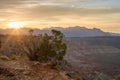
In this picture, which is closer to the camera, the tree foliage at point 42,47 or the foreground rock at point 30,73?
the foreground rock at point 30,73

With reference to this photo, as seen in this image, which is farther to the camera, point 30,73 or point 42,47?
point 42,47

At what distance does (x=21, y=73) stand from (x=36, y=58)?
→ 328 inches

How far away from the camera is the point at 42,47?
26.1 meters

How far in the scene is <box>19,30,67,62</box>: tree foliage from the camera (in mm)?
23891

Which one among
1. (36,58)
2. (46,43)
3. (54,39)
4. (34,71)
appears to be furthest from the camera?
(54,39)

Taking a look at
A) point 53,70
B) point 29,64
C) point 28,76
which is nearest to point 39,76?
point 28,76

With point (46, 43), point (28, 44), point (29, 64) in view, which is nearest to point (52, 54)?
point (46, 43)

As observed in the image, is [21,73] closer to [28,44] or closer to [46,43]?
[28,44]

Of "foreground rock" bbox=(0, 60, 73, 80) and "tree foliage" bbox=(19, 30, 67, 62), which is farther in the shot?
"tree foliage" bbox=(19, 30, 67, 62)

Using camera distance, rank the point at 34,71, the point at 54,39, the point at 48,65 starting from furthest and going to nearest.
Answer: the point at 54,39 → the point at 48,65 → the point at 34,71

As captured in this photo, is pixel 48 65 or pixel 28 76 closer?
pixel 28 76

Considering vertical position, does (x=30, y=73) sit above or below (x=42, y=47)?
above

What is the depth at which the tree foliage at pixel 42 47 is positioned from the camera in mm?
23891

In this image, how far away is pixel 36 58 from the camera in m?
23.6
